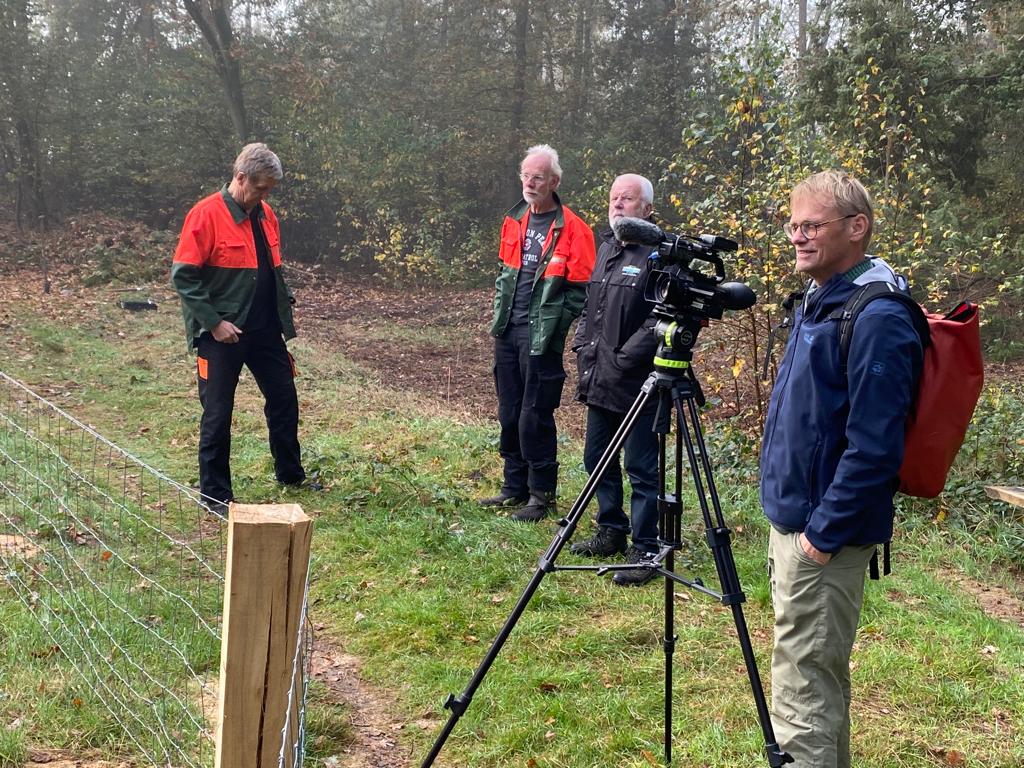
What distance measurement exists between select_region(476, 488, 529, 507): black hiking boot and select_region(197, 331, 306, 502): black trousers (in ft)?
4.60

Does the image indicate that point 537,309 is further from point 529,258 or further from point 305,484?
point 305,484

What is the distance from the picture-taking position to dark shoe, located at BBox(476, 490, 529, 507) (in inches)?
218

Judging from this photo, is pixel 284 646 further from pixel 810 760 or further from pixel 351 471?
pixel 351 471

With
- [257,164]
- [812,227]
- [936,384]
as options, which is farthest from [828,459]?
[257,164]

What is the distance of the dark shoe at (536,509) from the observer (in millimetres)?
5215

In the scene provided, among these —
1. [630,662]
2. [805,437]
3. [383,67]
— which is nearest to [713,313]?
[805,437]

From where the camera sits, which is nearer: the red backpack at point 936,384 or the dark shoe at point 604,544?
the red backpack at point 936,384

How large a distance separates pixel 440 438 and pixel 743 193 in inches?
126

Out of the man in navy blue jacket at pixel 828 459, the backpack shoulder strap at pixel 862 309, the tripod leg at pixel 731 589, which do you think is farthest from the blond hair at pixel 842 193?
the tripod leg at pixel 731 589

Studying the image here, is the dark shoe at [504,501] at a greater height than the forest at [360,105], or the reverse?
the forest at [360,105]

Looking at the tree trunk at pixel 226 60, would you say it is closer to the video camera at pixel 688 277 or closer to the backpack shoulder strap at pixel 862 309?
the video camera at pixel 688 277

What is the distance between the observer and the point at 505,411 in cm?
545

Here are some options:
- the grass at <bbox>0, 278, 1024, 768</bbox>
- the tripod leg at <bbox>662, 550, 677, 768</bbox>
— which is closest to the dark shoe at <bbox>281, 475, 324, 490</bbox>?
the grass at <bbox>0, 278, 1024, 768</bbox>

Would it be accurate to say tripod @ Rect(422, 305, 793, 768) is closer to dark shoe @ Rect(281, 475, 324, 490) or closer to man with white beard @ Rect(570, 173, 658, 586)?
man with white beard @ Rect(570, 173, 658, 586)
